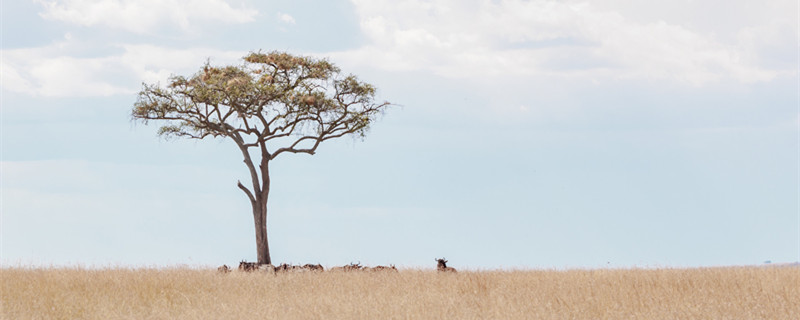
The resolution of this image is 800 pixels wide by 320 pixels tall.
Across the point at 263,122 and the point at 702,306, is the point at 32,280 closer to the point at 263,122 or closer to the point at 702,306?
the point at 263,122

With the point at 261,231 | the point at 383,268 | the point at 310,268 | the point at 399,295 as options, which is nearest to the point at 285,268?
the point at 310,268

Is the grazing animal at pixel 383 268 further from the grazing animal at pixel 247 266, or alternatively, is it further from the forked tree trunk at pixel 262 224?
the forked tree trunk at pixel 262 224

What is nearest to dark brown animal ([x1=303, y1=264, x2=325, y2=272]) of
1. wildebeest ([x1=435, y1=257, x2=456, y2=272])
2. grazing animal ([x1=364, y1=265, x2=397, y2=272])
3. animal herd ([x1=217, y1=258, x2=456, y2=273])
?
animal herd ([x1=217, y1=258, x2=456, y2=273])

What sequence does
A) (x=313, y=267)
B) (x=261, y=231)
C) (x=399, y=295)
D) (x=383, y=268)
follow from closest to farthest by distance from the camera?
(x=399, y=295), (x=383, y=268), (x=313, y=267), (x=261, y=231)

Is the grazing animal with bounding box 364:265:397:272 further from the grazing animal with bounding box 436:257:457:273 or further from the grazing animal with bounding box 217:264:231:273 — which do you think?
the grazing animal with bounding box 217:264:231:273

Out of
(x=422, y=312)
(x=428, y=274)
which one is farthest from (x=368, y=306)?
(x=428, y=274)

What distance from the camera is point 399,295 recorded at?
15609 mm

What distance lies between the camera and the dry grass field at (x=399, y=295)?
1249 centimetres

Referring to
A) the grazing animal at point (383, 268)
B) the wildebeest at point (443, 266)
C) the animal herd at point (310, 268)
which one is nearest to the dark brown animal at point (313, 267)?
the animal herd at point (310, 268)

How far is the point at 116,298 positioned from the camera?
15.1m

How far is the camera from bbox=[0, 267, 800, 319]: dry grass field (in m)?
12.5

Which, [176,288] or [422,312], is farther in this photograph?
[176,288]

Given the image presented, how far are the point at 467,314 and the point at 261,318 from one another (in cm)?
334

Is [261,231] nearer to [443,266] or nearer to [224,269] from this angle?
[224,269]
